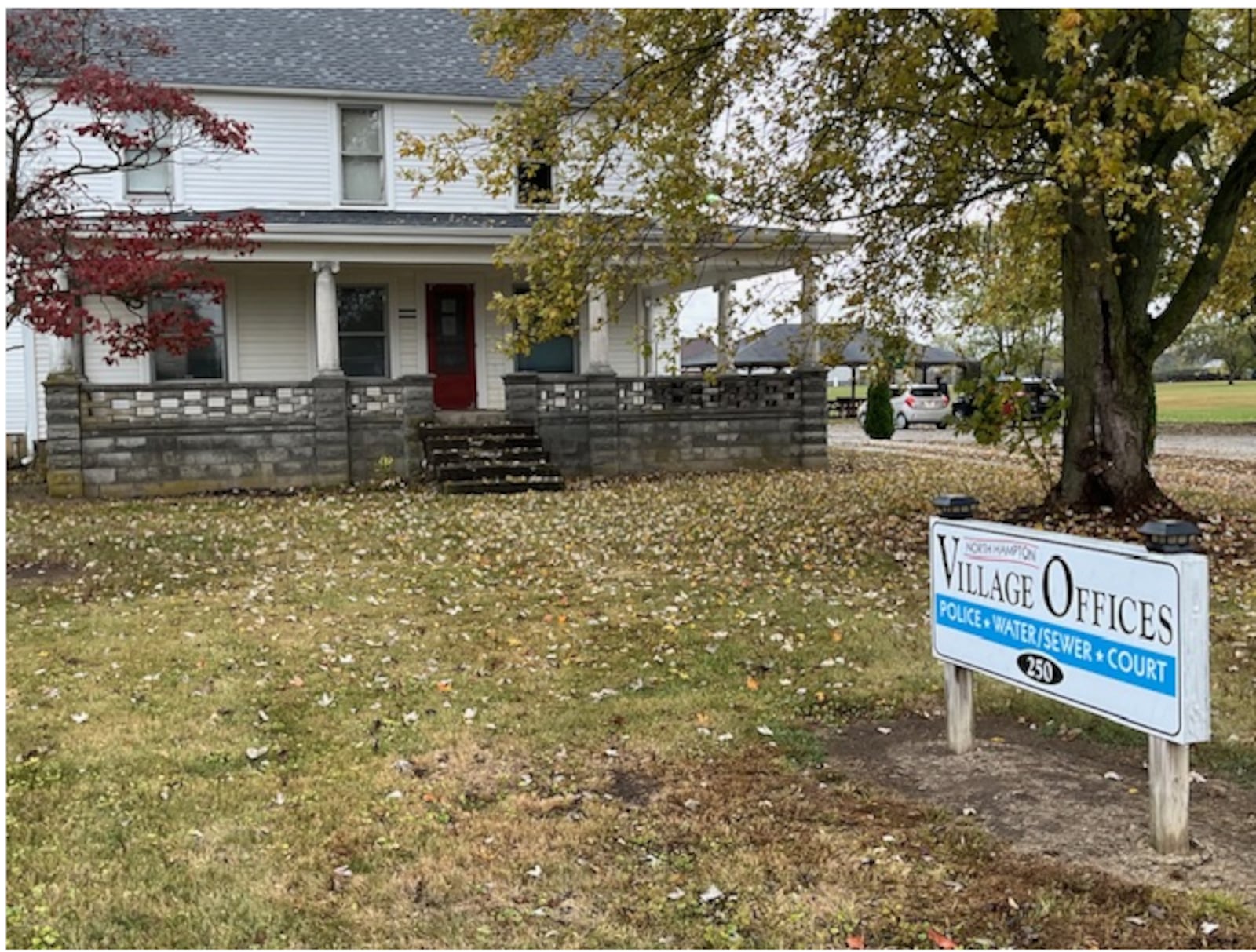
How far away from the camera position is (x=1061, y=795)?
4.58 meters

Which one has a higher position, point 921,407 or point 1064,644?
point 921,407

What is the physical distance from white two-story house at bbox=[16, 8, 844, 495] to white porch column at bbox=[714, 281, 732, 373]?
27 cm

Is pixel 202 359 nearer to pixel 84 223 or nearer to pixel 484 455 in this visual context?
pixel 484 455

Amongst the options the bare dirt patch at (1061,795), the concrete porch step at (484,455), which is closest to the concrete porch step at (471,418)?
the concrete porch step at (484,455)

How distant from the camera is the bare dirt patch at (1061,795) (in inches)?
153

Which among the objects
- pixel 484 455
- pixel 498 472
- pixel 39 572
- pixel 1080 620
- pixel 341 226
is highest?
pixel 341 226

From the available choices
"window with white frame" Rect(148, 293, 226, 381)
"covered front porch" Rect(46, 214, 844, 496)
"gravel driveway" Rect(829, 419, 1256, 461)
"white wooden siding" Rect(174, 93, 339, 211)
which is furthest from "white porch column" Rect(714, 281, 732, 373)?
"window with white frame" Rect(148, 293, 226, 381)

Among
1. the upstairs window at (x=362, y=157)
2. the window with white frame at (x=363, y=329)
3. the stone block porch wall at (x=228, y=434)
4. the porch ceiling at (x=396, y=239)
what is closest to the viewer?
the stone block porch wall at (x=228, y=434)

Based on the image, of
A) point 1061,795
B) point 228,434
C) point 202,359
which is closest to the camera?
point 1061,795

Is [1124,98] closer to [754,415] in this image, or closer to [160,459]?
[754,415]

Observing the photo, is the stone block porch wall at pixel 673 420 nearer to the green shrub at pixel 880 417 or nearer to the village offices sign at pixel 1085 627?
the green shrub at pixel 880 417

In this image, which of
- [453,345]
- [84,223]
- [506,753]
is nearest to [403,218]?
[453,345]

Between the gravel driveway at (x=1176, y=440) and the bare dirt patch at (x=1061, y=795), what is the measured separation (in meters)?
16.6

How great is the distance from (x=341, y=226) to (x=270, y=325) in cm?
321
